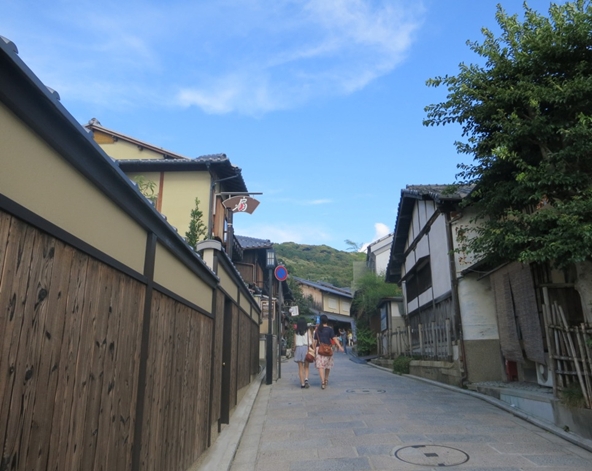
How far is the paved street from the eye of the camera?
517 cm

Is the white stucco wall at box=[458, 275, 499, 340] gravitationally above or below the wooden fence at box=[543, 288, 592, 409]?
above

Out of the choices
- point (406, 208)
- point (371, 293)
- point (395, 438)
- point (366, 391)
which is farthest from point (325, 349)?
point (371, 293)

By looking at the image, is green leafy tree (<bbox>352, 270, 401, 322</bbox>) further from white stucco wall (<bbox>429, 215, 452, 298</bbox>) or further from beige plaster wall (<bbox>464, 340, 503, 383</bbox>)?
beige plaster wall (<bbox>464, 340, 503, 383</bbox>)

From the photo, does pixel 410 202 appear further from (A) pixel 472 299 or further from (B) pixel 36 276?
(B) pixel 36 276

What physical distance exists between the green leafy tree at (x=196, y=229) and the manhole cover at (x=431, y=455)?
10.7m

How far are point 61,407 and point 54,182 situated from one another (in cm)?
111

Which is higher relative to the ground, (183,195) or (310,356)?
(183,195)

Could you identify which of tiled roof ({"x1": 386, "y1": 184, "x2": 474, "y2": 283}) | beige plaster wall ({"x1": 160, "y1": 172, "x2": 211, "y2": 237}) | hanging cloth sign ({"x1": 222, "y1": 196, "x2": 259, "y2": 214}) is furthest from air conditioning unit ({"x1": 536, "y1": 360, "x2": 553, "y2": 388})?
beige plaster wall ({"x1": 160, "y1": 172, "x2": 211, "y2": 237})

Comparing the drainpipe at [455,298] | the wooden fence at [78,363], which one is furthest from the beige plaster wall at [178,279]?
the drainpipe at [455,298]

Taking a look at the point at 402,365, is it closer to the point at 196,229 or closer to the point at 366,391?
the point at 366,391

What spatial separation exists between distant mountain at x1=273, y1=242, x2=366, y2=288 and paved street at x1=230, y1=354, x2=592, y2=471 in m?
54.6

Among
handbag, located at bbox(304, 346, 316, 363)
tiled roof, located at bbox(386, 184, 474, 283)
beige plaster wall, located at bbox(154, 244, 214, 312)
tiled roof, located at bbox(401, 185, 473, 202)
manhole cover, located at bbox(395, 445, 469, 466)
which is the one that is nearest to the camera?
beige plaster wall, located at bbox(154, 244, 214, 312)

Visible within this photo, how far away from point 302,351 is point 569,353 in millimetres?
6798

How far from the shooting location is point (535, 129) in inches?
294
